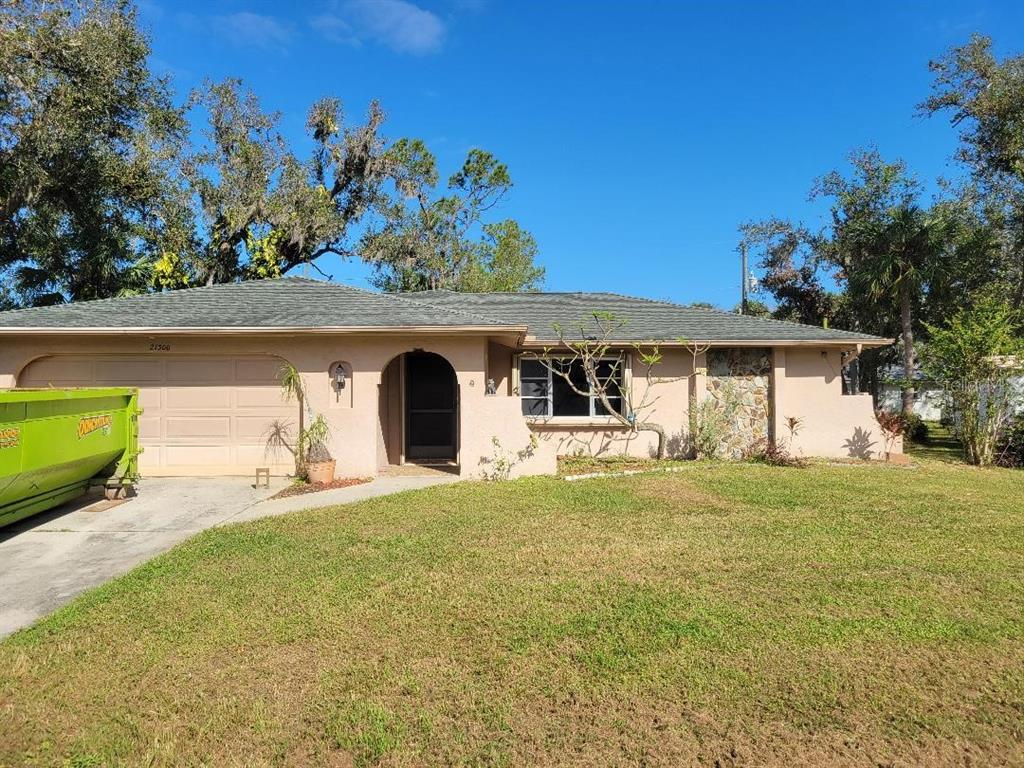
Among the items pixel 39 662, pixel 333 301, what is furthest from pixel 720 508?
pixel 333 301

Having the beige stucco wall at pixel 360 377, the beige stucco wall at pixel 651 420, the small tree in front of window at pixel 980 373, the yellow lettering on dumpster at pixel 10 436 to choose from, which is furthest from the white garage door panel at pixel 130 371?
the small tree in front of window at pixel 980 373

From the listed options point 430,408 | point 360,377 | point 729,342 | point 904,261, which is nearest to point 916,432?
point 904,261

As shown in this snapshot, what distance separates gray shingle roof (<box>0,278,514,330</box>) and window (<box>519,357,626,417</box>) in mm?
2320

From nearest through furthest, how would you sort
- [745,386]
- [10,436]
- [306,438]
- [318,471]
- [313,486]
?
[10,436] < [313,486] < [318,471] < [306,438] < [745,386]

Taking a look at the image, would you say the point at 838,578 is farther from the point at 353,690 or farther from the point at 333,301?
the point at 333,301

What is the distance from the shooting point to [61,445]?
22.6 feet

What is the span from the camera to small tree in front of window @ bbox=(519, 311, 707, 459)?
12.2 meters

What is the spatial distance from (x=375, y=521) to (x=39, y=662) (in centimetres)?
370

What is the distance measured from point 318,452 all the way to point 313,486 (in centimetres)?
59

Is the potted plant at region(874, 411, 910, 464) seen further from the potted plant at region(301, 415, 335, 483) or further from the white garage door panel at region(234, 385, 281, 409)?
the white garage door panel at region(234, 385, 281, 409)

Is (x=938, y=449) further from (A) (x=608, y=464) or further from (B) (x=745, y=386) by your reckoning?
(A) (x=608, y=464)

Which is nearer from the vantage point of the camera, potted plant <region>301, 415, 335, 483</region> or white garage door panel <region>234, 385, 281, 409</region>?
potted plant <region>301, 415, 335, 483</region>

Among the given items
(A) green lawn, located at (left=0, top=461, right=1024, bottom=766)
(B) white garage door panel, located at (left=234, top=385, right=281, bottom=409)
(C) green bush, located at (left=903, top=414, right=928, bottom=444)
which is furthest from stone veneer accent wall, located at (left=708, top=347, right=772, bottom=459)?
(B) white garage door panel, located at (left=234, top=385, right=281, bottom=409)

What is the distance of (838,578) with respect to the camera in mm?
4969
